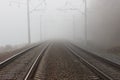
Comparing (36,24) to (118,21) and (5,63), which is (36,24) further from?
(5,63)

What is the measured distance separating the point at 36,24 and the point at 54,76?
184m

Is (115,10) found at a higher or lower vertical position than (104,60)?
higher

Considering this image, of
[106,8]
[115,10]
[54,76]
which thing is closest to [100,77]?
[54,76]

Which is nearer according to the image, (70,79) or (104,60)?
(70,79)

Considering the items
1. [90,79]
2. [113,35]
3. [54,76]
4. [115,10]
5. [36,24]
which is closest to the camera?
[90,79]

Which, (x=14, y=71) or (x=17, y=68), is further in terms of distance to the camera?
(x=17, y=68)

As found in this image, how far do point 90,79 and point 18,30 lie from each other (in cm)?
16477

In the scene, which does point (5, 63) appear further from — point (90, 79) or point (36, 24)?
point (36, 24)

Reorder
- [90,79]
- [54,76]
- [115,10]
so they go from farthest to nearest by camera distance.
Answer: [115,10] < [54,76] < [90,79]

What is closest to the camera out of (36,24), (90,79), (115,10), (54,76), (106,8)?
(90,79)

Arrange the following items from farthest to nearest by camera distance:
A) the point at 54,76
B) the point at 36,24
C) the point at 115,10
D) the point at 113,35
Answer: the point at 36,24
the point at 115,10
the point at 113,35
the point at 54,76

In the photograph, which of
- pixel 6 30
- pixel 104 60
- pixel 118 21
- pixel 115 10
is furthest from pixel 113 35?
pixel 6 30

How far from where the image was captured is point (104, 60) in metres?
21.2

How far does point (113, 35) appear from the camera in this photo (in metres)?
49.5
